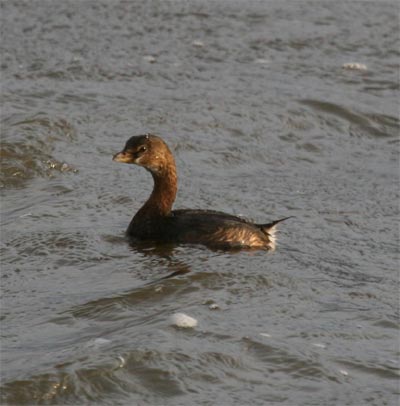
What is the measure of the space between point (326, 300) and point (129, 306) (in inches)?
51.7

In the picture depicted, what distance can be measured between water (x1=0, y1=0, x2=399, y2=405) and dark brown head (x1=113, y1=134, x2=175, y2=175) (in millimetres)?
567

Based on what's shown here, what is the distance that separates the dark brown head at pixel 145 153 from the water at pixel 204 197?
0.57 m

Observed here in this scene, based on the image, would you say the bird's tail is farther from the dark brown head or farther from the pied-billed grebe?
the dark brown head

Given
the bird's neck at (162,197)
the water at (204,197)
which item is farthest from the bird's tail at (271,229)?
the bird's neck at (162,197)

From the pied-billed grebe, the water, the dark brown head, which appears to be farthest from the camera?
the dark brown head

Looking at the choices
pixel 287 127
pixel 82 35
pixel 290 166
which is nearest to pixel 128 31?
pixel 82 35

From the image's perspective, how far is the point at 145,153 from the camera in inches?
371

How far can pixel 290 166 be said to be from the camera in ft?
37.9

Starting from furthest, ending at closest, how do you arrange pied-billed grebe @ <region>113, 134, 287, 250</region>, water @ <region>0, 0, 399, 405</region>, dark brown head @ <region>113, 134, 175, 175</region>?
dark brown head @ <region>113, 134, 175, 175</region>, pied-billed grebe @ <region>113, 134, 287, 250</region>, water @ <region>0, 0, 399, 405</region>

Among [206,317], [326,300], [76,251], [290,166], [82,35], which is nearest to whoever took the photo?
[206,317]

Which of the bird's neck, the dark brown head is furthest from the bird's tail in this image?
the dark brown head

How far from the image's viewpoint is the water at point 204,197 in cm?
684

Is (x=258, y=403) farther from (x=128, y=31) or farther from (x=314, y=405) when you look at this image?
(x=128, y=31)

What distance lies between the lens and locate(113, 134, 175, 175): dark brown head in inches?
370
